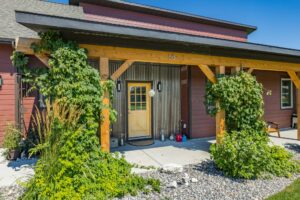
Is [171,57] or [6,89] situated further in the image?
[6,89]

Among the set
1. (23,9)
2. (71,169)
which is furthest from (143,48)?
(23,9)

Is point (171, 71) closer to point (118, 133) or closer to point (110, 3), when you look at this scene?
point (118, 133)

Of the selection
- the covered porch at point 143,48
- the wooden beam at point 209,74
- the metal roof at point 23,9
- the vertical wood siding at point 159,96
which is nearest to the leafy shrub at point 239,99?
the wooden beam at point 209,74

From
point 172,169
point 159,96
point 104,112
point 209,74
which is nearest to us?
point 104,112

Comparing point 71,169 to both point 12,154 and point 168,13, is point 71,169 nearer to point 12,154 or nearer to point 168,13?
point 12,154

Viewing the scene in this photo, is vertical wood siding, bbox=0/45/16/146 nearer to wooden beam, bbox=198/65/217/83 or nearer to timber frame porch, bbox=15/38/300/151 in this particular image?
timber frame porch, bbox=15/38/300/151

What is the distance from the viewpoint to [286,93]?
962 cm

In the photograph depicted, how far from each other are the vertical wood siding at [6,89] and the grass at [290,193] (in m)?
6.46

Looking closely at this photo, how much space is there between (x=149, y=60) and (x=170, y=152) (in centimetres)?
266

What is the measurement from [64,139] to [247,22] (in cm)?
1145

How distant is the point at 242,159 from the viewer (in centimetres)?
394

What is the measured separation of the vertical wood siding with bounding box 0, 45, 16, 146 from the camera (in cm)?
556

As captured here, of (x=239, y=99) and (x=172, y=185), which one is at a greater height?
(x=239, y=99)

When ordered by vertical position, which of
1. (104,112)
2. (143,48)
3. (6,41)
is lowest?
(104,112)
